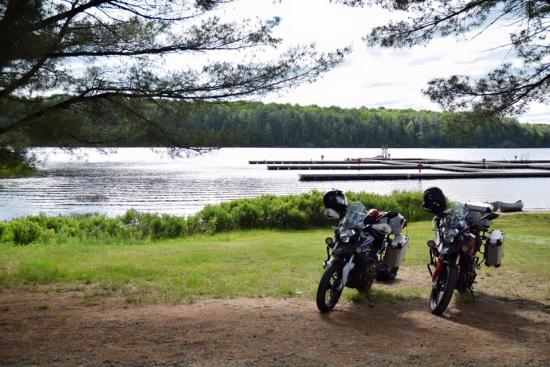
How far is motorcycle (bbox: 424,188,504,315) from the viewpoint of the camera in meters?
5.95

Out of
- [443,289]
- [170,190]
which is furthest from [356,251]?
[170,190]

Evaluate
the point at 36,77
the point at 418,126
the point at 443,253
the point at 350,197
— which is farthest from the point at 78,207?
the point at 418,126

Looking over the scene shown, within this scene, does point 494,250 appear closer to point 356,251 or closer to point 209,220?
point 356,251

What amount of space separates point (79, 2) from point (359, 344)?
16.4 feet

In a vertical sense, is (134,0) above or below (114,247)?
above

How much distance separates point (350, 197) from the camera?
20.0m

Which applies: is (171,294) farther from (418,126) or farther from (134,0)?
(418,126)

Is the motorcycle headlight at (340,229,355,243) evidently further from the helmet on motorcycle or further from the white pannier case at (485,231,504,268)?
the white pannier case at (485,231,504,268)

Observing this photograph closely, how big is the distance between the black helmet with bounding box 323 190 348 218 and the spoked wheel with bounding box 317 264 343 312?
2.40ft

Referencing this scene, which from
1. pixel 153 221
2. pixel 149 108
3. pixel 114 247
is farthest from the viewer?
pixel 153 221

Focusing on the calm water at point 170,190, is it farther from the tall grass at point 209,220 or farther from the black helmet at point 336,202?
the black helmet at point 336,202

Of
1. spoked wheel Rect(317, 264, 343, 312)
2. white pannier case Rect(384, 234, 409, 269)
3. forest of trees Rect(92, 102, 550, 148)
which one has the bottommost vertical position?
spoked wheel Rect(317, 264, 343, 312)

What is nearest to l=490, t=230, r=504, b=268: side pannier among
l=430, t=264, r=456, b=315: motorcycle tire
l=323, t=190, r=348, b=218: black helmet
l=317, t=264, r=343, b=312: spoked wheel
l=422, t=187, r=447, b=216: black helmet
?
l=422, t=187, r=447, b=216: black helmet

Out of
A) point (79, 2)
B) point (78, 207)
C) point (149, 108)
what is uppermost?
point (79, 2)
